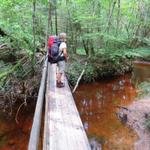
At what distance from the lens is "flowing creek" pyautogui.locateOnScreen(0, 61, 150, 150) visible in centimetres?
853

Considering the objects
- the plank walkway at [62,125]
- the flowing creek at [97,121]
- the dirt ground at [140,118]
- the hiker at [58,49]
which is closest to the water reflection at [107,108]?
the flowing creek at [97,121]

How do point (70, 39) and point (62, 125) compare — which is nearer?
point (62, 125)

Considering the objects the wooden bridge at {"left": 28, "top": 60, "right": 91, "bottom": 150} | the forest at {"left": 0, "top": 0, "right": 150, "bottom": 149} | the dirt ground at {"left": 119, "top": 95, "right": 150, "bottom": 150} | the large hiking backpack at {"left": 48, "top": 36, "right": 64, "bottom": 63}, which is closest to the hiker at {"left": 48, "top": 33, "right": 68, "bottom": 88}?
the large hiking backpack at {"left": 48, "top": 36, "right": 64, "bottom": 63}

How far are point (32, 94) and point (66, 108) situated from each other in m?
4.90

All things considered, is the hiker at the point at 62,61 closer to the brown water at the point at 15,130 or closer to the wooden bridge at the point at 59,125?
the wooden bridge at the point at 59,125

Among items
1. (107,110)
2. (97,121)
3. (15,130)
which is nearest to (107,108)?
(107,110)

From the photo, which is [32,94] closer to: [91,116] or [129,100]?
[91,116]

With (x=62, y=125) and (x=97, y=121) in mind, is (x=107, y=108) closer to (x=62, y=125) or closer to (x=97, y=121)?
(x=97, y=121)

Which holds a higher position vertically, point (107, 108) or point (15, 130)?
point (15, 130)

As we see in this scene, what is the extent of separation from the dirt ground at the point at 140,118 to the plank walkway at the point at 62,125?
2.62m

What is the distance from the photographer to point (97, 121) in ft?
33.9

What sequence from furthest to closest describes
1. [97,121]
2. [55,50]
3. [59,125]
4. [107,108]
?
[107,108] → [97,121] → [55,50] → [59,125]

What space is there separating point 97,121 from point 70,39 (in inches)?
356

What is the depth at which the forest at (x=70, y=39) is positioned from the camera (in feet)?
36.9
